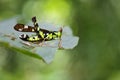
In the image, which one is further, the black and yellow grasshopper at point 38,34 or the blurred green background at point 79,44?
the blurred green background at point 79,44

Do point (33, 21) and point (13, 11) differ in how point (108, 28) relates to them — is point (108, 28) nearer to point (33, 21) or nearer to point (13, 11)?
point (13, 11)

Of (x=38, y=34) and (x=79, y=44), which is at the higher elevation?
(x=38, y=34)

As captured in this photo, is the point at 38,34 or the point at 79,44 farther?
the point at 79,44

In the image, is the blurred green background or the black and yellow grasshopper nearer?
the black and yellow grasshopper

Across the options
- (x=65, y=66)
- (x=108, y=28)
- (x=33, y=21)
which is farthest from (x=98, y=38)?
(x=33, y=21)

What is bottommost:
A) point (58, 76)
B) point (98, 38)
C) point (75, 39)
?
point (58, 76)

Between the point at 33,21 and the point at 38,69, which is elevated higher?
the point at 33,21

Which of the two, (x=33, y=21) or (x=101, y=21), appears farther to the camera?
(x=101, y=21)

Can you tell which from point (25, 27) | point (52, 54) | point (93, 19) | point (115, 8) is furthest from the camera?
point (93, 19)
